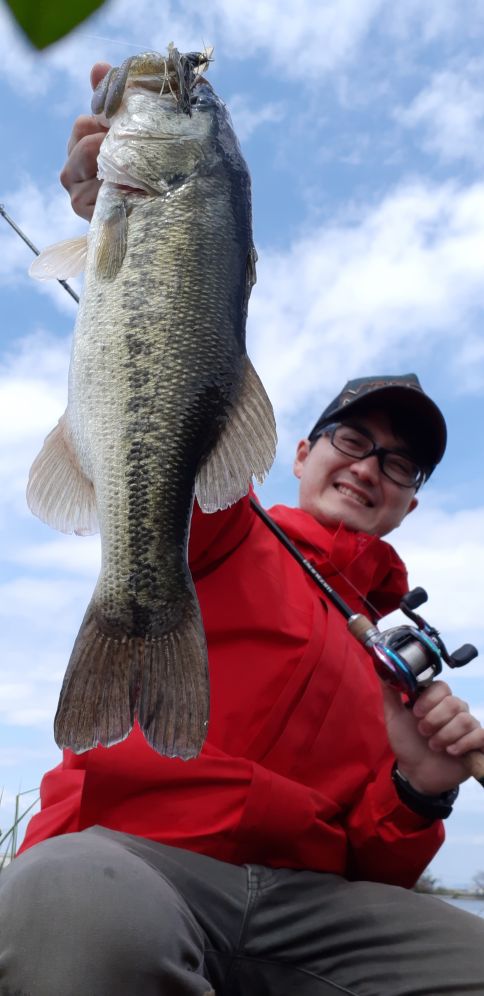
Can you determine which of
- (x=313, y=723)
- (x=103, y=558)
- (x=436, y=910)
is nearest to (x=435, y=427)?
(x=313, y=723)

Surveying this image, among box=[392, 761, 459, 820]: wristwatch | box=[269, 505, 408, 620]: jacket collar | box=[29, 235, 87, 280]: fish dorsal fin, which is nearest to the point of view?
box=[29, 235, 87, 280]: fish dorsal fin

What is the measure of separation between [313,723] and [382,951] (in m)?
0.67

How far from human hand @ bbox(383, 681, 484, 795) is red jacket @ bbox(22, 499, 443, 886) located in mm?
130

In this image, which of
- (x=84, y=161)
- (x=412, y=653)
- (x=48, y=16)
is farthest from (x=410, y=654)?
(x=48, y=16)

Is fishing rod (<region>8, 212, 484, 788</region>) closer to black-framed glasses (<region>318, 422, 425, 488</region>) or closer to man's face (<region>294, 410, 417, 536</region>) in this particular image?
man's face (<region>294, 410, 417, 536</region>)

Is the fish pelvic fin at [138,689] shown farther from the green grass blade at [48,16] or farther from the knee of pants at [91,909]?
the green grass blade at [48,16]

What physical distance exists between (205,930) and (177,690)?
87 centimetres

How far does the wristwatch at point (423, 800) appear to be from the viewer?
270 cm

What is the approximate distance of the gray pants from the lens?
197 centimetres

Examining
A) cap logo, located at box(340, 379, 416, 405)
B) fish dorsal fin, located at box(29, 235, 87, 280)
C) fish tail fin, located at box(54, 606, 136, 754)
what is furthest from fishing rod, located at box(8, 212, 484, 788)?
cap logo, located at box(340, 379, 416, 405)

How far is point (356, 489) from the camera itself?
12.7ft

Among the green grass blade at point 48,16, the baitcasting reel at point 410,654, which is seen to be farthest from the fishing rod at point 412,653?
the green grass blade at point 48,16

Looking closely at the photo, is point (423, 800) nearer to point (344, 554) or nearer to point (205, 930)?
point (205, 930)

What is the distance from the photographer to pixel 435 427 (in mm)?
4000
